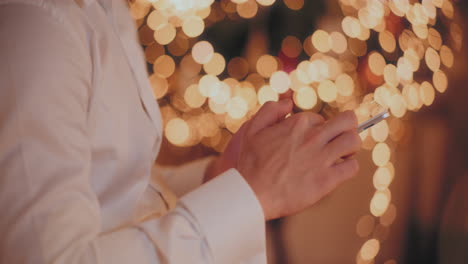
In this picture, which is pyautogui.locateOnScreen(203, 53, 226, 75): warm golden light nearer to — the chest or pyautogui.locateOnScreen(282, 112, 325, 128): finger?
the chest

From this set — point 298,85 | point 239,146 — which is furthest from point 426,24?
point 239,146

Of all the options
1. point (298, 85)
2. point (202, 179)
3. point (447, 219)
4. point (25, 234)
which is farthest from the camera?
point (298, 85)

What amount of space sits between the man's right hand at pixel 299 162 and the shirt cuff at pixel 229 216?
0.02 m

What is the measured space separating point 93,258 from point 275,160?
21 centimetres

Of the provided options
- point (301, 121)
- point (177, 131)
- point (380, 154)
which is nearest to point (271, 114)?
point (301, 121)

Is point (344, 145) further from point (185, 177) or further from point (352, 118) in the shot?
point (185, 177)

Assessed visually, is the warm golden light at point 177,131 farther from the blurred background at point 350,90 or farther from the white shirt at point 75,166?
the white shirt at point 75,166

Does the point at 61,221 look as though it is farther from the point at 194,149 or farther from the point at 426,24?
the point at 194,149

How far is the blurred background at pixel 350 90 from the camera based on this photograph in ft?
3.38

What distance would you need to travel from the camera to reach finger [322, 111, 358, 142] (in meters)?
0.57

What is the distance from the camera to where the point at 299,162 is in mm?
566

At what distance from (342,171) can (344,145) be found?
1.1 inches

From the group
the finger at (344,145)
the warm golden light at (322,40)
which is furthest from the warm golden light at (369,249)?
the finger at (344,145)

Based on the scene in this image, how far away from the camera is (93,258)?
45 centimetres
